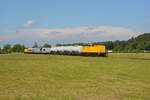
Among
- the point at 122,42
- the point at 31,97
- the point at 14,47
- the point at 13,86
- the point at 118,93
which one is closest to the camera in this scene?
the point at 31,97

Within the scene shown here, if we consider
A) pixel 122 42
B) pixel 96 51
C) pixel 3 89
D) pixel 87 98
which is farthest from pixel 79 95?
pixel 122 42

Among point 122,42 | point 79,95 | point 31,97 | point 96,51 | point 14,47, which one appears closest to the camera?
point 31,97

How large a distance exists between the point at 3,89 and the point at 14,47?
164 meters

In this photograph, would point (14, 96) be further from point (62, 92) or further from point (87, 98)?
point (87, 98)

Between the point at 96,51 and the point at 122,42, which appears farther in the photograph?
the point at 122,42

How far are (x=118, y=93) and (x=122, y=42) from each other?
150 m

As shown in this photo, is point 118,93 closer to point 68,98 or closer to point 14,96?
point 68,98

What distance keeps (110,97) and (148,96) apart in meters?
2.22

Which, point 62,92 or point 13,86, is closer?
point 62,92

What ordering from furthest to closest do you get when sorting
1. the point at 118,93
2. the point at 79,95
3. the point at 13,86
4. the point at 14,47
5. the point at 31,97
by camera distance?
1. the point at 14,47
2. the point at 13,86
3. the point at 118,93
4. the point at 79,95
5. the point at 31,97

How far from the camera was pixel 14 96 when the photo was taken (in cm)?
1104

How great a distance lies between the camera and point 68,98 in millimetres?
10906

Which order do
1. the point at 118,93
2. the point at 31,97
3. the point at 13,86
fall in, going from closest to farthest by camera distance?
the point at 31,97 → the point at 118,93 → the point at 13,86

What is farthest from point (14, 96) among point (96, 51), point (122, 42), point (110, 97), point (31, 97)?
point (122, 42)
